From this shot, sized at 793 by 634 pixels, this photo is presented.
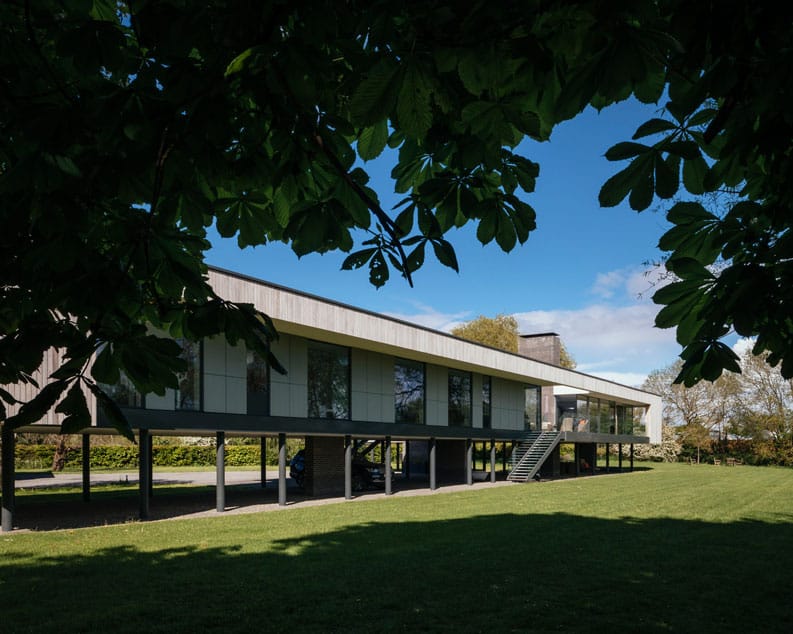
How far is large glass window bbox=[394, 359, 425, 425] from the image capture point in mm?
22281

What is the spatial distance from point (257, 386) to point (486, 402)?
12.9m

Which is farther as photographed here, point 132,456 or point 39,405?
point 132,456

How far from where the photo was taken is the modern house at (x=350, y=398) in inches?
585

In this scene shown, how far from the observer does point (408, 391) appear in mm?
22828

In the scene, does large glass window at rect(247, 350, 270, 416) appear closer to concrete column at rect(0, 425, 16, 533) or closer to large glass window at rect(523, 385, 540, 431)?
concrete column at rect(0, 425, 16, 533)

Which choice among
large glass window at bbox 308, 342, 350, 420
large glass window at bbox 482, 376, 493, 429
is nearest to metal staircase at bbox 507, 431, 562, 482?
large glass window at bbox 482, 376, 493, 429

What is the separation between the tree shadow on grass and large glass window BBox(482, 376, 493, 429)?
51.6 ft

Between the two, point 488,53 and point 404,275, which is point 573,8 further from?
point 404,275

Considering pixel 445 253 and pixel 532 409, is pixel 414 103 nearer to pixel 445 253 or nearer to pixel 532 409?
pixel 445 253

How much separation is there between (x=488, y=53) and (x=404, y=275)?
42.4 inches

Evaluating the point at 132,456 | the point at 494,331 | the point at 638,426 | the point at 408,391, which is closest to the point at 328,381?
the point at 408,391

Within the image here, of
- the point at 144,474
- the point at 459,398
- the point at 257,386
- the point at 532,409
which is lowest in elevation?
the point at 144,474

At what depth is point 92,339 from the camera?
2.45 metres

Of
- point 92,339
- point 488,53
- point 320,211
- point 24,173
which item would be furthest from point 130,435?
point 488,53
